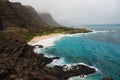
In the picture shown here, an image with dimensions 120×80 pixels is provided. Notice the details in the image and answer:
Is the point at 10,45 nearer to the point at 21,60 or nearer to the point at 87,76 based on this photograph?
the point at 21,60

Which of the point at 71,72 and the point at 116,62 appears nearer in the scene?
the point at 71,72

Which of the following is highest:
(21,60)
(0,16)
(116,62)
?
(0,16)

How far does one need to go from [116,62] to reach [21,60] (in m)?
29.0

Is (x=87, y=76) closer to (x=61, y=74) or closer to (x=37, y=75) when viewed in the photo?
(x=61, y=74)

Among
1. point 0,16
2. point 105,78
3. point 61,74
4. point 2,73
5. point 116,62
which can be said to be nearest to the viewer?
Answer: point 2,73

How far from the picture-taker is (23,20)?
158 m

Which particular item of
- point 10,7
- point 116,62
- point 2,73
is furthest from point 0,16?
point 2,73

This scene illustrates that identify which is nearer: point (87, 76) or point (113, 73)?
point (87, 76)

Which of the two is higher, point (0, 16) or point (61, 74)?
point (0, 16)

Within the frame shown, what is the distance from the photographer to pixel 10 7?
15638 centimetres

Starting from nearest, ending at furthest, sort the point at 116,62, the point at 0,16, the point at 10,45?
the point at 10,45 < the point at 116,62 < the point at 0,16

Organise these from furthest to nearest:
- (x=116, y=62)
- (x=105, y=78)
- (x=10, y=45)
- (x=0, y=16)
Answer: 1. (x=0, y=16)
2. (x=116, y=62)
3. (x=10, y=45)
4. (x=105, y=78)

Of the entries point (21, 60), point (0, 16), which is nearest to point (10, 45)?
point (21, 60)

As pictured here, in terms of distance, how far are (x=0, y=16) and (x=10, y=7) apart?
2113 cm
